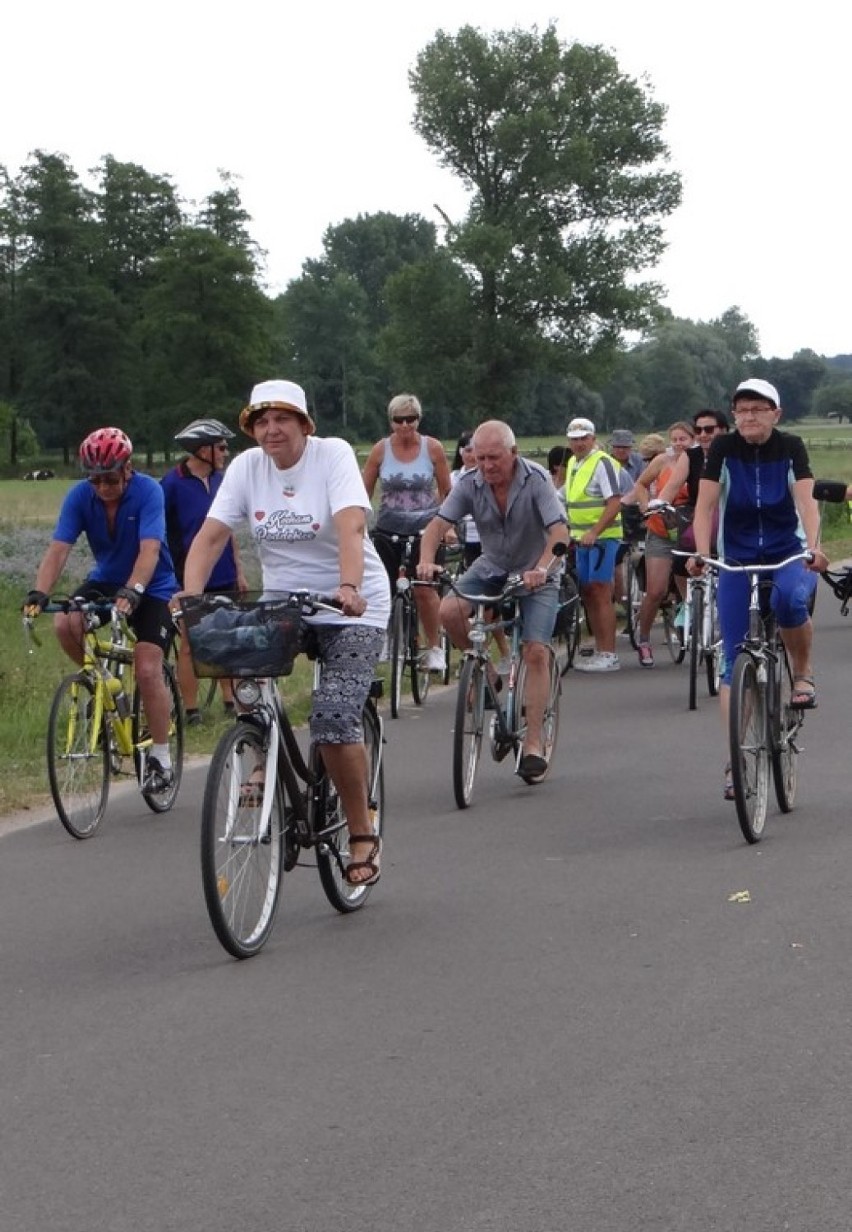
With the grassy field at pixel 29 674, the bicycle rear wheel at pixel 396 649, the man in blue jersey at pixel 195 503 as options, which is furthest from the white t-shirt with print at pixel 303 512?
the bicycle rear wheel at pixel 396 649

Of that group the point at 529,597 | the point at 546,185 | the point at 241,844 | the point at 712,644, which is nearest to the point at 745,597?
the point at 529,597

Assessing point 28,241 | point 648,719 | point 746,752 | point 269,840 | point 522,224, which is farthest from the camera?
point 28,241

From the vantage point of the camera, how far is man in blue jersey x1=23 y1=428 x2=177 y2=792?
9.66 m

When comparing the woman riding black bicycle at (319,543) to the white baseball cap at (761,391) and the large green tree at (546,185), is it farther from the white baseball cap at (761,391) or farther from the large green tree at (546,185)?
the large green tree at (546,185)

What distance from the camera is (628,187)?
2650 inches

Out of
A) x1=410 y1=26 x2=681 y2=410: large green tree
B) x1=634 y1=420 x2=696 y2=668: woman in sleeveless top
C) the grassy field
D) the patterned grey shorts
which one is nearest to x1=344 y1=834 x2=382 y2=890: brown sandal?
the patterned grey shorts

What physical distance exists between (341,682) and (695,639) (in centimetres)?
681

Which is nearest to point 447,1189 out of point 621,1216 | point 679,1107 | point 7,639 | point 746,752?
point 621,1216

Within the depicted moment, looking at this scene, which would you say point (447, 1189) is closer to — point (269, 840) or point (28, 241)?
point (269, 840)

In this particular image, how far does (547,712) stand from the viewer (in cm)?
1095

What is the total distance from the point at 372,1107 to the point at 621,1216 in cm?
98

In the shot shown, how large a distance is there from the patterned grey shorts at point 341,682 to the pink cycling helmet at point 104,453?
2.66 metres

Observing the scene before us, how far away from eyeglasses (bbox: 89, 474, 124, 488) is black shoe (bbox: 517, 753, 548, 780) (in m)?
2.43

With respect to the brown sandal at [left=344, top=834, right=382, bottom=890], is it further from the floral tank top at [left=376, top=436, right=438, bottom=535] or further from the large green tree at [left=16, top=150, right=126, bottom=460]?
the large green tree at [left=16, top=150, right=126, bottom=460]
